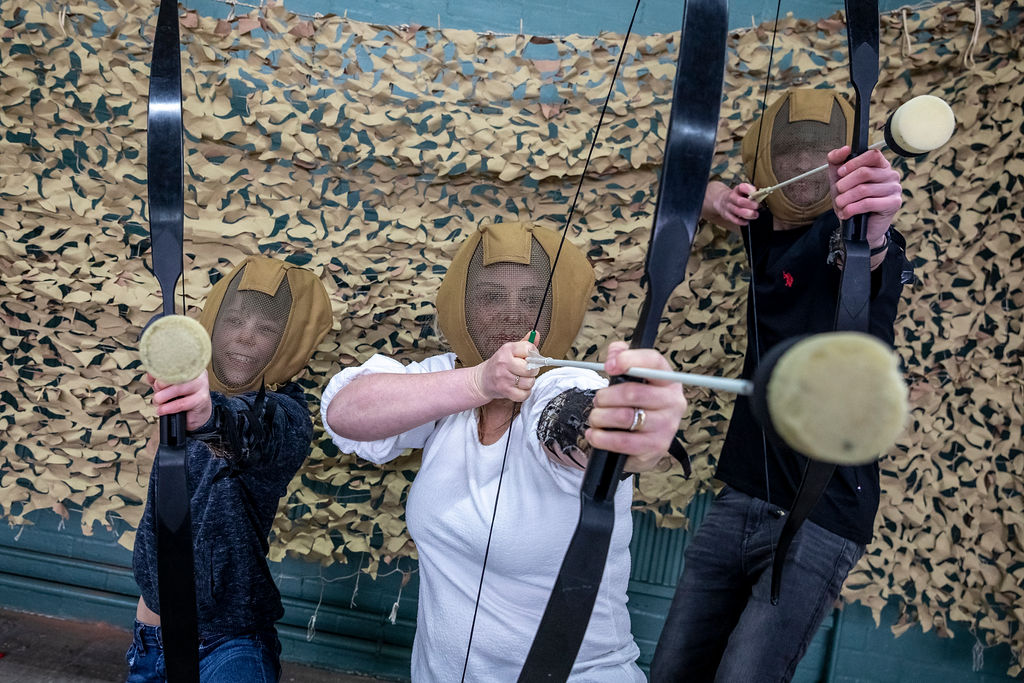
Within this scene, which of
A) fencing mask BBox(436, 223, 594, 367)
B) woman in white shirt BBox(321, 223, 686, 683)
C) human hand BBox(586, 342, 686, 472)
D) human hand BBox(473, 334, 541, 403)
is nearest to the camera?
human hand BBox(586, 342, 686, 472)

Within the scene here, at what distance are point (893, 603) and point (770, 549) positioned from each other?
77 cm

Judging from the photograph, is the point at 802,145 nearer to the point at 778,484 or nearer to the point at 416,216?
the point at 778,484

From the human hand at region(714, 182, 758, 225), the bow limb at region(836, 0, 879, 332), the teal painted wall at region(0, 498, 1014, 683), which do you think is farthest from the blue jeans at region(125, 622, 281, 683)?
Result: the human hand at region(714, 182, 758, 225)

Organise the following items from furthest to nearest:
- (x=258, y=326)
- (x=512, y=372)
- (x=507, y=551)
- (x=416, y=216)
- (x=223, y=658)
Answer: (x=416, y=216)
(x=258, y=326)
(x=223, y=658)
(x=507, y=551)
(x=512, y=372)

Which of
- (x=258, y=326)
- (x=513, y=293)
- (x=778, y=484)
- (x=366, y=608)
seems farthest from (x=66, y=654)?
(x=778, y=484)

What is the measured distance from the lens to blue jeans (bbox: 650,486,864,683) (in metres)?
1.23

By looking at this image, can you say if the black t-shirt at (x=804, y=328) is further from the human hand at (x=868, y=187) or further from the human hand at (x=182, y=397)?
the human hand at (x=182, y=397)

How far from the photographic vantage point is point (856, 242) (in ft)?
3.22

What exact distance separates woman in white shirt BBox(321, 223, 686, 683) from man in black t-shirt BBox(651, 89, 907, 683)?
23 centimetres

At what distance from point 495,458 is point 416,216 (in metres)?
0.84

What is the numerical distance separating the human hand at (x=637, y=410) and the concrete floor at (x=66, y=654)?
5.44 feet

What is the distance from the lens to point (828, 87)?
1596mm

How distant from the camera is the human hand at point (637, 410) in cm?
67

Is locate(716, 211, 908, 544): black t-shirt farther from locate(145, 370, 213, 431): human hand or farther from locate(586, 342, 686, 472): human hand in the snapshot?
locate(145, 370, 213, 431): human hand
